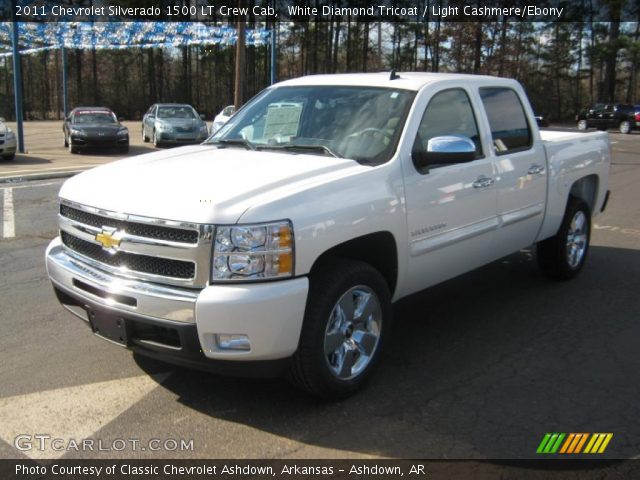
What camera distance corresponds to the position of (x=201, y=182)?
3.51m

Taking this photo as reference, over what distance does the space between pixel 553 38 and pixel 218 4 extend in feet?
93.4

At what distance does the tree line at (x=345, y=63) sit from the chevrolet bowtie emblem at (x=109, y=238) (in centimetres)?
4872

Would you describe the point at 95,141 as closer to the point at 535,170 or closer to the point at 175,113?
the point at 175,113

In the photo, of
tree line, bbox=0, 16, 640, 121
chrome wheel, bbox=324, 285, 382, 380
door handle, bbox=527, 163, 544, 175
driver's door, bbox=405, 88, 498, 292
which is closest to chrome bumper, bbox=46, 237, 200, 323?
chrome wheel, bbox=324, 285, 382, 380

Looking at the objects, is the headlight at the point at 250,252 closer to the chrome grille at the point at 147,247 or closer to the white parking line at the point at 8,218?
the chrome grille at the point at 147,247

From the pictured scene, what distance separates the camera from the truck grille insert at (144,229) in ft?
10.6

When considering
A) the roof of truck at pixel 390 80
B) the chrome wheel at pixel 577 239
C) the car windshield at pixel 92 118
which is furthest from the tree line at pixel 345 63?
the roof of truck at pixel 390 80

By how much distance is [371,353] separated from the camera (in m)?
3.87

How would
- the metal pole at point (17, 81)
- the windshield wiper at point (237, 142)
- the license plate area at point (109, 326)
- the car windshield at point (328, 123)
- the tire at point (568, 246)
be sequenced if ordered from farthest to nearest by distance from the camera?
1. the metal pole at point (17, 81)
2. the tire at point (568, 246)
3. the windshield wiper at point (237, 142)
4. the car windshield at point (328, 123)
5. the license plate area at point (109, 326)

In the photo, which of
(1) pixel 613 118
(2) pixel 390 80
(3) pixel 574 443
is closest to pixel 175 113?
(2) pixel 390 80

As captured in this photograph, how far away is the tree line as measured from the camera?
52.3m

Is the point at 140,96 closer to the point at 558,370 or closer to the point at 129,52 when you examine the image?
the point at 129,52

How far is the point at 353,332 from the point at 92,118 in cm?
1971

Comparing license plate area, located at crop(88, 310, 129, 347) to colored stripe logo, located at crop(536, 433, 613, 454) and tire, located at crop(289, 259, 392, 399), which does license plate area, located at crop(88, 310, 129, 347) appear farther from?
colored stripe logo, located at crop(536, 433, 613, 454)
